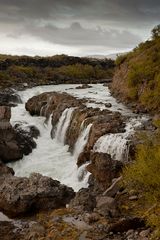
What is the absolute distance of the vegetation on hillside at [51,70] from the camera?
10794cm

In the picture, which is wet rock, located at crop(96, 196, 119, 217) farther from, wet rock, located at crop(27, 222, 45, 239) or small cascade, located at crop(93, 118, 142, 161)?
small cascade, located at crop(93, 118, 142, 161)

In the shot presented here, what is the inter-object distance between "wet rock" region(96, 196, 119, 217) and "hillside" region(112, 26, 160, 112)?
926 inches

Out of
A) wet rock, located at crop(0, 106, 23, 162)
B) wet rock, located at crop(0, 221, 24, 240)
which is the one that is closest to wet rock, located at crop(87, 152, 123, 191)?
wet rock, located at crop(0, 221, 24, 240)

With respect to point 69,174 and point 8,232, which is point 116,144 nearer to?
point 69,174

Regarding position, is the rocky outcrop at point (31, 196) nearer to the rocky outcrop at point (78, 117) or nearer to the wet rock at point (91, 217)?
the wet rock at point (91, 217)

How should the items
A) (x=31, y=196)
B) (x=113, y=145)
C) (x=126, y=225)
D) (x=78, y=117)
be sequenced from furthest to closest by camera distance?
(x=78, y=117) < (x=113, y=145) < (x=31, y=196) < (x=126, y=225)

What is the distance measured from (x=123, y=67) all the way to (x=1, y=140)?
124 feet

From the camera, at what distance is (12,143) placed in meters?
43.2

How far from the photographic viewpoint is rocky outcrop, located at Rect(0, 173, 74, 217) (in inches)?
1122

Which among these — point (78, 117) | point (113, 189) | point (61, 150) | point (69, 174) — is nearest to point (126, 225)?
point (113, 189)

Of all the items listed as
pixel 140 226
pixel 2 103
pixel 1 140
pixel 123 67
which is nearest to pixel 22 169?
pixel 1 140

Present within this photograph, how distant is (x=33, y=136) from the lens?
163 feet

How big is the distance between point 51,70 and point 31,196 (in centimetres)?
10071

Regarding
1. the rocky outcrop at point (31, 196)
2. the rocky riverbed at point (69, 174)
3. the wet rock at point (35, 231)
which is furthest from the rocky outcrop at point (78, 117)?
the wet rock at point (35, 231)
